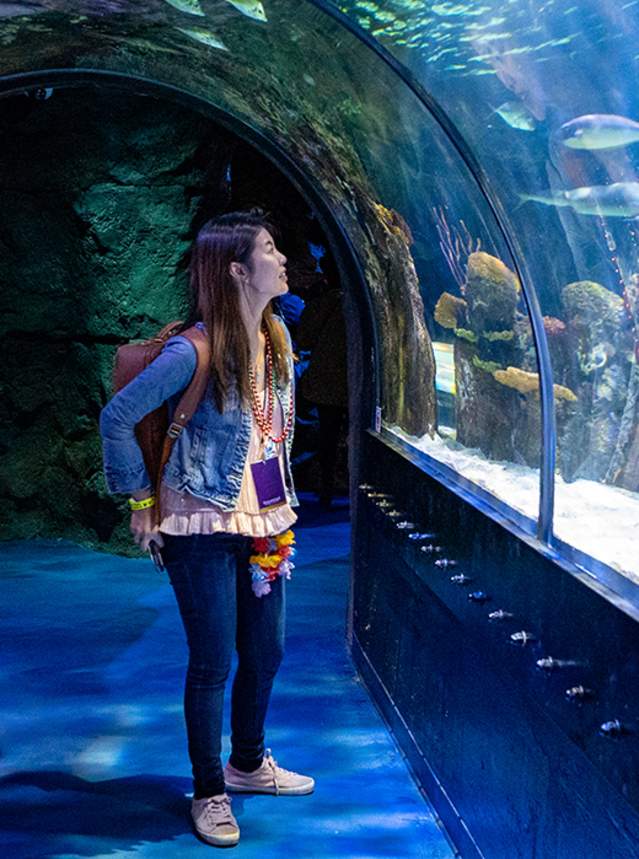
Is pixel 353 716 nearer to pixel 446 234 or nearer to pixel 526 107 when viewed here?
pixel 446 234

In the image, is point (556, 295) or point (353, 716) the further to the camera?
point (353, 716)

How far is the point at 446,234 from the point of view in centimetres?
452

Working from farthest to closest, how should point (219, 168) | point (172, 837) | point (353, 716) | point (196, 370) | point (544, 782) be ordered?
point (219, 168) < point (353, 716) < point (172, 837) < point (196, 370) < point (544, 782)

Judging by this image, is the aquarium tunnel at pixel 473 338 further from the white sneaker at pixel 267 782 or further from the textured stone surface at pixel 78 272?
the textured stone surface at pixel 78 272

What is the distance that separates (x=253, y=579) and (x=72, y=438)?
19.2 feet

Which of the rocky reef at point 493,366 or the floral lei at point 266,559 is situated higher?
the rocky reef at point 493,366

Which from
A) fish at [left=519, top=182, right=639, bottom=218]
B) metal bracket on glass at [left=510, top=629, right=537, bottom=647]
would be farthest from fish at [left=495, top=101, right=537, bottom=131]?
metal bracket on glass at [left=510, top=629, right=537, bottom=647]

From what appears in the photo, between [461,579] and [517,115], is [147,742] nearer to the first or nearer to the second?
[461,579]

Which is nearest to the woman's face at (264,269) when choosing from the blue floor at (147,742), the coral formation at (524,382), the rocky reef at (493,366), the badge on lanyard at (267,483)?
the badge on lanyard at (267,483)

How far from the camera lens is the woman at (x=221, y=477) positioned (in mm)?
3967

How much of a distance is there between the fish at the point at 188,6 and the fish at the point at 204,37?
23cm

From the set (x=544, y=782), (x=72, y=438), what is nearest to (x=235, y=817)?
(x=544, y=782)

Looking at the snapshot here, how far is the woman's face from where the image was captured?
412cm

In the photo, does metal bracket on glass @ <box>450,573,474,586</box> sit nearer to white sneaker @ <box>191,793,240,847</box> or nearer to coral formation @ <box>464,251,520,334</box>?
coral formation @ <box>464,251,520,334</box>
